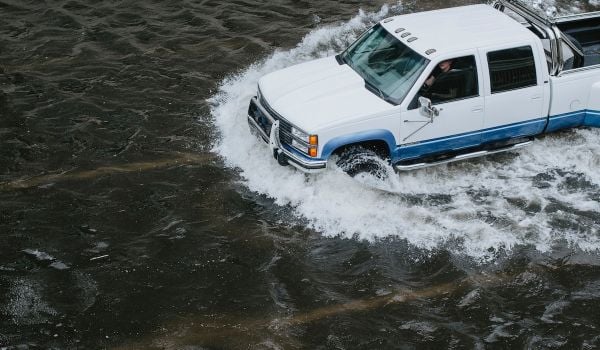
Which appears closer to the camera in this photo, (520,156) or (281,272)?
(281,272)

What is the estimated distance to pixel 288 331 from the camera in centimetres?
737

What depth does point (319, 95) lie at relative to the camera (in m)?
9.25

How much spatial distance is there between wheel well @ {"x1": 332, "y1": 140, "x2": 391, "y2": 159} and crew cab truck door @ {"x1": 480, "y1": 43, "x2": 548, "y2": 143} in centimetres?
148

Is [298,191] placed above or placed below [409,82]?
below

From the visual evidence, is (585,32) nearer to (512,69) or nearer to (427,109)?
(512,69)

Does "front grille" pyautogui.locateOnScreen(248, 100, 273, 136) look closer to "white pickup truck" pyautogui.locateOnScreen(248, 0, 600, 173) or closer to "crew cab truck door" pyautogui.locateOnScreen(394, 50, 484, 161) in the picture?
"white pickup truck" pyautogui.locateOnScreen(248, 0, 600, 173)

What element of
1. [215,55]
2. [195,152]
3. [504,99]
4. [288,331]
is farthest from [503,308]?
[215,55]

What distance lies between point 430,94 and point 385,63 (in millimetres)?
894

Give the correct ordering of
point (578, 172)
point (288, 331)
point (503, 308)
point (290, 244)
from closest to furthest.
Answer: point (288, 331) < point (503, 308) < point (290, 244) < point (578, 172)

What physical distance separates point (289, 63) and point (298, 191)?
448 centimetres

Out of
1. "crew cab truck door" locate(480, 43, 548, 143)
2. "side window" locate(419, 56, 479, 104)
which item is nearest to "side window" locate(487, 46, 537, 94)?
"crew cab truck door" locate(480, 43, 548, 143)

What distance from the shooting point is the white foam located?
8914 millimetres

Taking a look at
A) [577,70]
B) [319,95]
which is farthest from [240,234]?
[577,70]

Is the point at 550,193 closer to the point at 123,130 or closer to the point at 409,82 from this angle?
the point at 409,82
